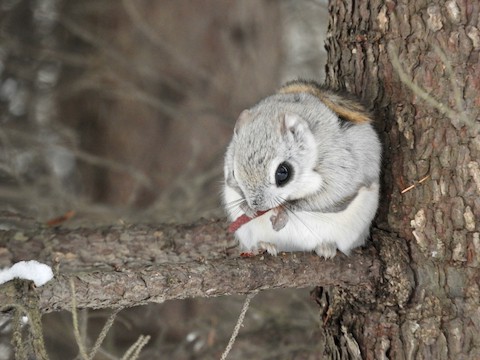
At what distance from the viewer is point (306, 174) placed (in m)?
2.34

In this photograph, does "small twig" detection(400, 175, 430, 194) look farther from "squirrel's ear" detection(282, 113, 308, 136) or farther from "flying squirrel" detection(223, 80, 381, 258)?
"squirrel's ear" detection(282, 113, 308, 136)

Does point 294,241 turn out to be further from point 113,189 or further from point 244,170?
point 113,189

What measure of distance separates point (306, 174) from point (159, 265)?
552mm

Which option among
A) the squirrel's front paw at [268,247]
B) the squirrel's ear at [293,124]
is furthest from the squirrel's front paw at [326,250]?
the squirrel's ear at [293,124]

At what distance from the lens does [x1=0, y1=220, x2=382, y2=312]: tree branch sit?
2.04 meters

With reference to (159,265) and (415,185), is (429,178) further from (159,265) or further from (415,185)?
(159,265)

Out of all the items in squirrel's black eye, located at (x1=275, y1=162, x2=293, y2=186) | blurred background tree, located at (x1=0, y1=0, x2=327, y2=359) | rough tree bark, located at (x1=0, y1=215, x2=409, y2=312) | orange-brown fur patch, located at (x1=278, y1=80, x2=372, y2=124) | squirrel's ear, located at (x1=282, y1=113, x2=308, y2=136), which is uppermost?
blurred background tree, located at (x1=0, y1=0, x2=327, y2=359)

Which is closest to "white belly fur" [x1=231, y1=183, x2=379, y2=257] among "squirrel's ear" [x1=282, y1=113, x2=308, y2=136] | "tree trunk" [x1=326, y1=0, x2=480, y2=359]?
"tree trunk" [x1=326, y1=0, x2=480, y2=359]

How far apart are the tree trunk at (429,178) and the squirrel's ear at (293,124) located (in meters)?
0.34

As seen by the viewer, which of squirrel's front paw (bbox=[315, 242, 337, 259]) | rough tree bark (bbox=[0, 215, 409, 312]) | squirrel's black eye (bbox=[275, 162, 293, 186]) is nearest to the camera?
rough tree bark (bbox=[0, 215, 409, 312])

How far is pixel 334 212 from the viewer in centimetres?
239

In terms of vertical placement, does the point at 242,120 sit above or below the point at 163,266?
above

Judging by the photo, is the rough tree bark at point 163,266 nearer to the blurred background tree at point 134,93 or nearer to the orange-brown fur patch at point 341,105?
the orange-brown fur patch at point 341,105

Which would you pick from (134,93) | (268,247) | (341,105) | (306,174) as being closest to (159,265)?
(268,247)
